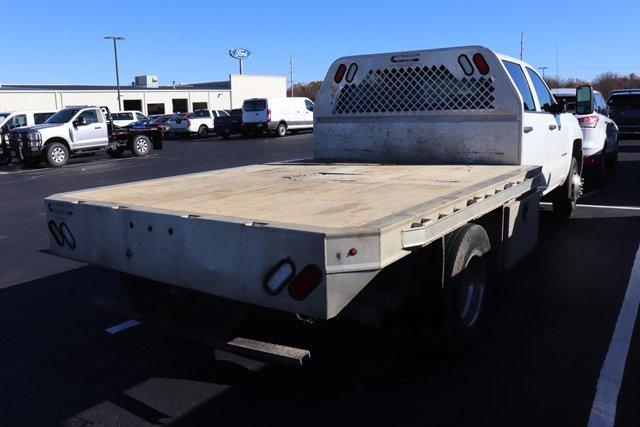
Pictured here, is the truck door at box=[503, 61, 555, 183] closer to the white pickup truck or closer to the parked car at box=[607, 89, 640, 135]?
the white pickup truck

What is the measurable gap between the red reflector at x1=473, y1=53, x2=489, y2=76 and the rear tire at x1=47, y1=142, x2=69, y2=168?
17001mm

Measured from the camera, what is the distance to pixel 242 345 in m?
3.29

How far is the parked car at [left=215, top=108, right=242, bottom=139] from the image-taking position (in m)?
34.3

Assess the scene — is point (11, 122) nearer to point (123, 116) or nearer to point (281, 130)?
point (123, 116)

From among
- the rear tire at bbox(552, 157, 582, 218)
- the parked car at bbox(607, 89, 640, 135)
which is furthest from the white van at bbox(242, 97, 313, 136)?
the rear tire at bbox(552, 157, 582, 218)

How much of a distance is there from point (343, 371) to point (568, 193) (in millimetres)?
5219

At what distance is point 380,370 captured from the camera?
12.8 feet

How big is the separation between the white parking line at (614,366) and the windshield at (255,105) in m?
28.6

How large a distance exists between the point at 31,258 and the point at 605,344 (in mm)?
6168

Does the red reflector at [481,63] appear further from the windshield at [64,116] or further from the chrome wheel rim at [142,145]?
the chrome wheel rim at [142,145]

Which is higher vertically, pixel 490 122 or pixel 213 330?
pixel 490 122

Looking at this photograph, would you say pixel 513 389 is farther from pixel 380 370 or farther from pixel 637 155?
pixel 637 155

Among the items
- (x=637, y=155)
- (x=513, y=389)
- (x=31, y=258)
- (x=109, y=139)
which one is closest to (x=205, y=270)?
(x=513, y=389)

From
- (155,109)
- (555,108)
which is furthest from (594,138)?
(155,109)
